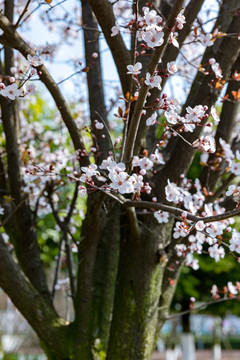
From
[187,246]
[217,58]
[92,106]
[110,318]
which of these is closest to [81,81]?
[92,106]

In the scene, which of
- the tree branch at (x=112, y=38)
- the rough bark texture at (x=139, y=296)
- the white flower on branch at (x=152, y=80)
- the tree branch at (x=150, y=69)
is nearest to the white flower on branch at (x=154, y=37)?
the tree branch at (x=150, y=69)

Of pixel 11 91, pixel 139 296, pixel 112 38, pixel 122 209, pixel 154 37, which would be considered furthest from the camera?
pixel 122 209

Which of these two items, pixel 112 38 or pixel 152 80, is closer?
pixel 152 80

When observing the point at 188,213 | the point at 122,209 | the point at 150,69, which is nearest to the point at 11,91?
the point at 150,69

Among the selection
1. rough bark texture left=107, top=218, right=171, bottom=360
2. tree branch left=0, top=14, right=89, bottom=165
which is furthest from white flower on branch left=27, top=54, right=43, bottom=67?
rough bark texture left=107, top=218, right=171, bottom=360

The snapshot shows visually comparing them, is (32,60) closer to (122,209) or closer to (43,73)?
(43,73)

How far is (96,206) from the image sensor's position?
8.34 feet

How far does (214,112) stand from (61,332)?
1.80 m

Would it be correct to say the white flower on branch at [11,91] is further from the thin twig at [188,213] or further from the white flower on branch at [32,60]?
the thin twig at [188,213]

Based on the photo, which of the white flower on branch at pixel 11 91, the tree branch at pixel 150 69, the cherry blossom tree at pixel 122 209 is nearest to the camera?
the tree branch at pixel 150 69

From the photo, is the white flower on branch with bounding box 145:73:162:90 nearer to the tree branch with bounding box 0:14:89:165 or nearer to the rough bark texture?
the tree branch with bounding box 0:14:89:165

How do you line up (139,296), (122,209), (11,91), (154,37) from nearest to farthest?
(154,37)
(11,91)
(139,296)
(122,209)

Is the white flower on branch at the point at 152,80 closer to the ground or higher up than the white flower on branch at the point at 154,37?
closer to the ground

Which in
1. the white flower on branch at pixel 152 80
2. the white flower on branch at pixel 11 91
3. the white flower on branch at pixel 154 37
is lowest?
the white flower on branch at pixel 152 80
